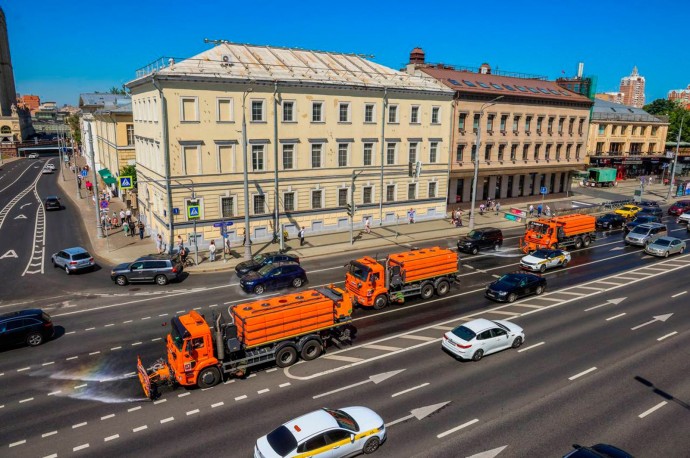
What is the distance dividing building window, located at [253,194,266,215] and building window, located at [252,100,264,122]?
6.75 meters

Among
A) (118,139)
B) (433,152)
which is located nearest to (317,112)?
(433,152)

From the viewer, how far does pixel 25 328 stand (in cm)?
2277

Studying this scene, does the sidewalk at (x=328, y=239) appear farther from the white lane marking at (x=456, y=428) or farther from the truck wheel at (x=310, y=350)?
the white lane marking at (x=456, y=428)

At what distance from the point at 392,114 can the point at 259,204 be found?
16.9 meters

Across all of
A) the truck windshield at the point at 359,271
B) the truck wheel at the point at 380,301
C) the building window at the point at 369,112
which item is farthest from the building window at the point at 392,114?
the truck wheel at the point at 380,301

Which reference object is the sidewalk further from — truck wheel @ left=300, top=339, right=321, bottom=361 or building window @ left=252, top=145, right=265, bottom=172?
truck wheel @ left=300, top=339, right=321, bottom=361

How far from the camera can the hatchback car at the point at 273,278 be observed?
30578 mm

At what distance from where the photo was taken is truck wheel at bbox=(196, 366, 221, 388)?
18.9m

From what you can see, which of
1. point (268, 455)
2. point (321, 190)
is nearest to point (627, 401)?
point (268, 455)

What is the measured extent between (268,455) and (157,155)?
1293 inches

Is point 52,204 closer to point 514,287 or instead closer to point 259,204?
point 259,204

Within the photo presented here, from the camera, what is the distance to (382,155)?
48.3 m

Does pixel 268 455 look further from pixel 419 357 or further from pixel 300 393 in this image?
pixel 419 357

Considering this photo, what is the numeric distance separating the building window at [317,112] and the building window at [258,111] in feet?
16.4
